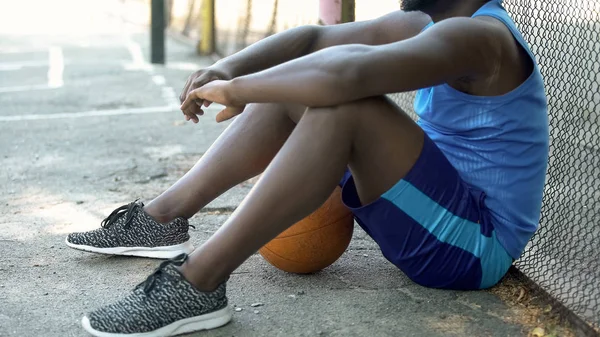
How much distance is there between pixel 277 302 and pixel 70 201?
185cm

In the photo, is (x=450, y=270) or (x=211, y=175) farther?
(x=211, y=175)

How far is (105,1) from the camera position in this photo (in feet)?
78.5

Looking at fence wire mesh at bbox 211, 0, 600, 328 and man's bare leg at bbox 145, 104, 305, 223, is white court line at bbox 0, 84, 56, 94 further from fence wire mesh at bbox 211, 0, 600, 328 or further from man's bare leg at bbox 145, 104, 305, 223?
fence wire mesh at bbox 211, 0, 600, 328

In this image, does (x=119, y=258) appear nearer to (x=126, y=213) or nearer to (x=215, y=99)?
(x=126, y=213)

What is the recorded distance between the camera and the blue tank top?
2.72 m

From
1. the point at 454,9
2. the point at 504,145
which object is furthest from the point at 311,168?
the point at 454,9

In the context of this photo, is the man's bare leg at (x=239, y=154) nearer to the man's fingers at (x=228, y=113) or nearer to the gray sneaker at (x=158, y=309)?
the man's fingers at (x=228, y=113)

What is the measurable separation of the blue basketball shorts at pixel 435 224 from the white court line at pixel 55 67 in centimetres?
622

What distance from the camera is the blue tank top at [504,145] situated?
2.72 m

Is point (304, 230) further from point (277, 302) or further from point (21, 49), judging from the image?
point (21, 49)

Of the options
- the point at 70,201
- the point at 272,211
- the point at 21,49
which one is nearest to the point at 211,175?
the point at 272,211

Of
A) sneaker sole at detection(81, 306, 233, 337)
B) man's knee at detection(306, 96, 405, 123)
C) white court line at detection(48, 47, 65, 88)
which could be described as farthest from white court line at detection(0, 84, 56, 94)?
man's knee at detection(306, 96, 405, 123)

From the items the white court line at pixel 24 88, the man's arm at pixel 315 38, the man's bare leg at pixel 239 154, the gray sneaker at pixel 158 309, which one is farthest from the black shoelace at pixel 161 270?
the white court line at pixel 24 88

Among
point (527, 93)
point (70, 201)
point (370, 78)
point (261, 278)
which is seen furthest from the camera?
point (70, 201)
